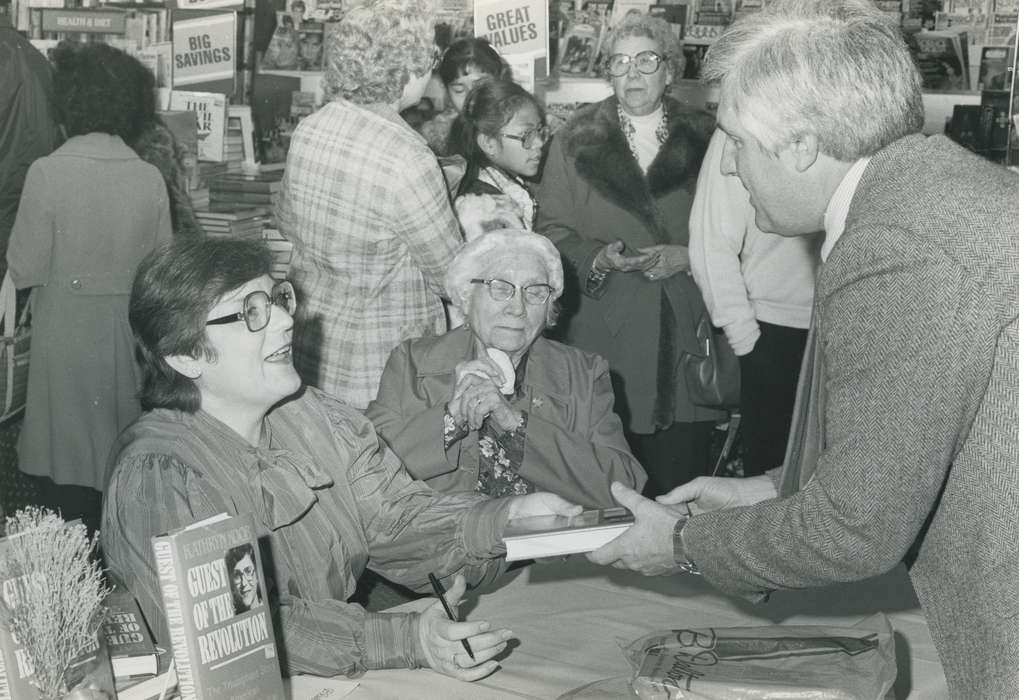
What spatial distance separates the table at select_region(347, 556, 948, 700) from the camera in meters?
1.73

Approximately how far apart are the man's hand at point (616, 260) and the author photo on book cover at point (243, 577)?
2.31 m

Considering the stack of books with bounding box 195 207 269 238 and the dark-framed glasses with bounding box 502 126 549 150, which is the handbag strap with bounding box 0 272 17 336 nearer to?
the stack of books with bounding box 195 207 269 238

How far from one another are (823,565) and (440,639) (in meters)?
0.58

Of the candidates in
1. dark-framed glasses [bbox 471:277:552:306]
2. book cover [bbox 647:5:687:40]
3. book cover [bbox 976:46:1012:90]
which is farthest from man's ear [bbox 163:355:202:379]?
book cover [bbox 976:46:1012:90]

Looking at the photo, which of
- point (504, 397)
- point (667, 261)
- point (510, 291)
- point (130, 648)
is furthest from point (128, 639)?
point (667, 261)

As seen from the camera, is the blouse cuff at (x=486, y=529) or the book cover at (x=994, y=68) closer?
the blouse cuff at (x=486, y=529)

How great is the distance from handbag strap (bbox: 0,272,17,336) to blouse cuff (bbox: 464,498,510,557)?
1568mm

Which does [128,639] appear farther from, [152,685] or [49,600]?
[49,600]

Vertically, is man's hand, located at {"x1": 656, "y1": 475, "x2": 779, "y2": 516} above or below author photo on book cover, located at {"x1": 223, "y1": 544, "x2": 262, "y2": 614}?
below

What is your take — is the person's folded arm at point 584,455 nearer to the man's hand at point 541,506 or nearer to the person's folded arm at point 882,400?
the man's hand at point 541,506

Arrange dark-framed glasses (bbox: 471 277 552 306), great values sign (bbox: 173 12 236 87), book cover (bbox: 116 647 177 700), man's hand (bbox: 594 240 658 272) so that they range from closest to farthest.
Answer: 1. book cover (bbox: 116 647 177 700)
2. dark-framed glasses (bbox: 471 277 552 306)
3. great values sign (bbox: 173 12 236 87)
4. man's hand (bbox: 594 240 658 272)

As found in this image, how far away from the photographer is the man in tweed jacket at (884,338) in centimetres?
140

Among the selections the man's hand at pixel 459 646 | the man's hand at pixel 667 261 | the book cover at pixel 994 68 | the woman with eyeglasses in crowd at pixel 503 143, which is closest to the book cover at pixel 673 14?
the woman with eyeglasses in crowd at pixel 503 143

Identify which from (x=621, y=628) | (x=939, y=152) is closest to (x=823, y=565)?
(x=621, y=628)
